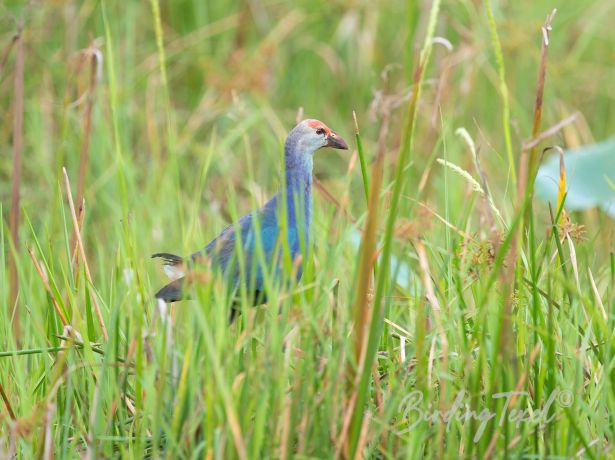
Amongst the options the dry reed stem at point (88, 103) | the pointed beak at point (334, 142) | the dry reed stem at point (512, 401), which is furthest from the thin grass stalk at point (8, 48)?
the dry reed stem at point (512, 401)

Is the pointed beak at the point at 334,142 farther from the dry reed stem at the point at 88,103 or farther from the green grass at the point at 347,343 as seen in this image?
the dry reed stem at the point at 88,103

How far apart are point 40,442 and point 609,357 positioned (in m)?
0.92

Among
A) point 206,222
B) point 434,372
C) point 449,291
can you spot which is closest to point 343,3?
point 206,222

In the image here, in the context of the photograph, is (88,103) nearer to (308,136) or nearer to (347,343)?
(308,136)

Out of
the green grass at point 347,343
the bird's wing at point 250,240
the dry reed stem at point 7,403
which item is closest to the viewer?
the green grass at point 347,343

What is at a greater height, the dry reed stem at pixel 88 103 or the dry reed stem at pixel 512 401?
the dry reed stem at pixel 88 103

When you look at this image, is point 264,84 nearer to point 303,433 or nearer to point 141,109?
point 141,109

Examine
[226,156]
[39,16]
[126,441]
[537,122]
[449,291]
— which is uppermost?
[39,16]

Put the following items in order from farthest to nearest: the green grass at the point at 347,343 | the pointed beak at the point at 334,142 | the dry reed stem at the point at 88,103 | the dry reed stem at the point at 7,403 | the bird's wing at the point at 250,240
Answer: the pointed beak at the point at 334,142 → the dry reed stem at the point at 88,103 → the bird's wing at the point at 250,240 → the dry reed stem at the point at 7,403 → the green grass at the point at 347,343

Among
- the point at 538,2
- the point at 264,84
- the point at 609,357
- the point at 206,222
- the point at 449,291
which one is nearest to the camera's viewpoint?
the point at 609,357

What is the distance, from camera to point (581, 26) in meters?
4.53

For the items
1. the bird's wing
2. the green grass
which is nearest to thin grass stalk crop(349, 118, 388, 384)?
the green grass

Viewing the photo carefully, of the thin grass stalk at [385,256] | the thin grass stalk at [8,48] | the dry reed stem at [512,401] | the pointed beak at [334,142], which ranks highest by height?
the thin grass stalk at [8,48]

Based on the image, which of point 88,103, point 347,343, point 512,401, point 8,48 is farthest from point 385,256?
point 8,48
